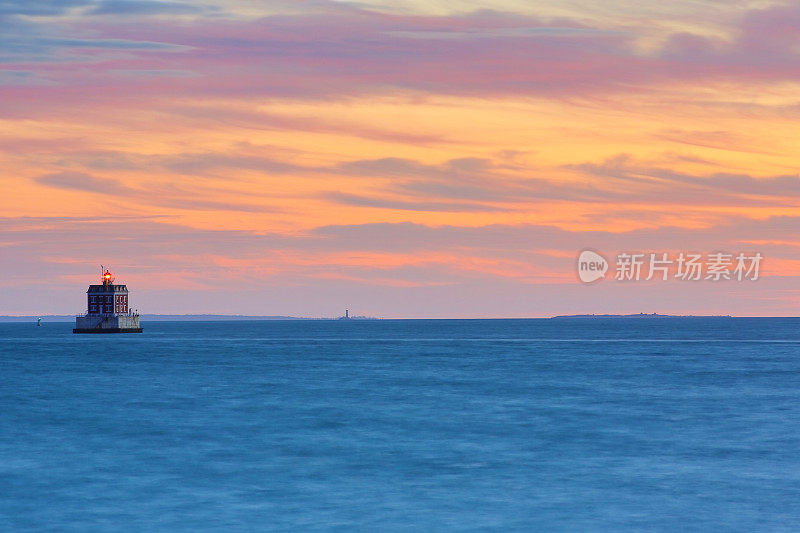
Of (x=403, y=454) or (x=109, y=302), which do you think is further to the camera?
(x=109, y=302)

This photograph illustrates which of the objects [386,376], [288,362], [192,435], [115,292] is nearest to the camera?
[192,435]

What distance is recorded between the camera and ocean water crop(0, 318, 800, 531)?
80.6ft

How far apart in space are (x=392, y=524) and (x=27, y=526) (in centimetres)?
912

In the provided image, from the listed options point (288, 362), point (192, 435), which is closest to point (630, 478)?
point (192, 435)

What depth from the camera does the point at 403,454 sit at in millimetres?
35781

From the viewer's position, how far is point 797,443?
37812 mm

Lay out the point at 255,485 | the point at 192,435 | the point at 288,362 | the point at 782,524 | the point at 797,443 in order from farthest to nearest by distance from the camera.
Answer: the point at 288,362, the point at 192,435, the point at 797,443, the point at 255,485, the point at 782,524

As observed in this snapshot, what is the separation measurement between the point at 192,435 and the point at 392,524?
20.5 m

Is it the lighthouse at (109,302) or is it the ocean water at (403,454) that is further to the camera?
the lighthouse at (109,302)

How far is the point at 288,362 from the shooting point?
103 meters

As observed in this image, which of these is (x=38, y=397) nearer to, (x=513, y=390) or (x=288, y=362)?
(x=513, y=390)

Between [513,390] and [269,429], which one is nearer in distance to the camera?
[269,429]

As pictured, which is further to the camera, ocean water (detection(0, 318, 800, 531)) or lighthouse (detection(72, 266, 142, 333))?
lighthouse (detection(72, 266, 142, 333))

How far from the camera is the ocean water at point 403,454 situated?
24.6 m
